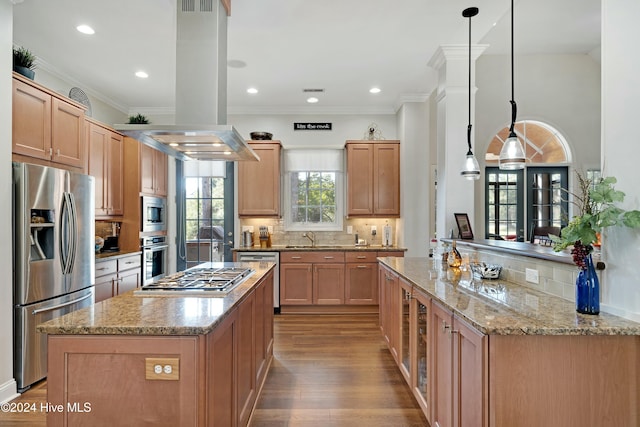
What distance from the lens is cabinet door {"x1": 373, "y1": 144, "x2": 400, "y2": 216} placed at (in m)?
5.45

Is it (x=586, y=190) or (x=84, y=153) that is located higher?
(x=84, y=153)

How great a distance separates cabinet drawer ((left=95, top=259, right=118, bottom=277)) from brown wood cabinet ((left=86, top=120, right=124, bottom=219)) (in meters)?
0.61

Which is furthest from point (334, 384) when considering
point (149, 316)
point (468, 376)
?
point (149, 316)

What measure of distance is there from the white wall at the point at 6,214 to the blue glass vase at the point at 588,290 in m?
3.67

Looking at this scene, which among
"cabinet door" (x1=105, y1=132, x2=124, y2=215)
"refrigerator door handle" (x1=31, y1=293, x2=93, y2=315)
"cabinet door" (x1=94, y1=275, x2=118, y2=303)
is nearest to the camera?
"refrigerator door handle" (x1=31, y1=293, x2=93, y2=315)

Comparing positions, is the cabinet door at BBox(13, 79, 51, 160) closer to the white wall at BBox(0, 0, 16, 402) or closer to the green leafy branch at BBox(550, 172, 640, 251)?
the white wall at BBox(0, 0, 16, 402)

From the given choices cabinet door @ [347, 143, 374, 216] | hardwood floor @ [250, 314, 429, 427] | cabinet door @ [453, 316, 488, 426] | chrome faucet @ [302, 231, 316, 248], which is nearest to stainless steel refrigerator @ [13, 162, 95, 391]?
hardwood floor @ [250, 314, 429, 427]

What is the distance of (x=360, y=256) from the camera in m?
5.16

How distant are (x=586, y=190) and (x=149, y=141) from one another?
→ 2.66 m

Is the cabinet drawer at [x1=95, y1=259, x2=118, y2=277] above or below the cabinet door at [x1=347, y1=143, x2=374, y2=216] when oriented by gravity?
below

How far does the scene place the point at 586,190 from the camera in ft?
5.85

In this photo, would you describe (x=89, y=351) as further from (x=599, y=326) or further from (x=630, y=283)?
(x=630, y=283)

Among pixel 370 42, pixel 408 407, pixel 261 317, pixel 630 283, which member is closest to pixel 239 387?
pixel 261 317

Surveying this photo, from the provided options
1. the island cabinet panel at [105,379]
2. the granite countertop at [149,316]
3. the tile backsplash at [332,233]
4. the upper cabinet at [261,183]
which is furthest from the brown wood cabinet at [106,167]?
the island cabinet panel at [105,379]
